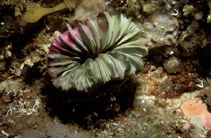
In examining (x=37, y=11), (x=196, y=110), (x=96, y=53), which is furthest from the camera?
(x=196, y=110)

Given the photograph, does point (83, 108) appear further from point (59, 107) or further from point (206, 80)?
point (206, 80)

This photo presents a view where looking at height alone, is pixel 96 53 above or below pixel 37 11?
below

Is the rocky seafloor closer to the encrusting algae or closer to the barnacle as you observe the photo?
the encrusting algae

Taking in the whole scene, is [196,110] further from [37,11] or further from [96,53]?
[37,11]

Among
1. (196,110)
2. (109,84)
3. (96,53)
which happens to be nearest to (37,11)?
(96,53)

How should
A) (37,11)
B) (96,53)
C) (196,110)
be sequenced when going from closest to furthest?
1. (96,53)
2. (37,11)
3. (196,110)

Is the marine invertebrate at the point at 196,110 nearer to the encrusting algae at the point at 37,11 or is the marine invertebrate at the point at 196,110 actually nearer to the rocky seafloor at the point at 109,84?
the rocky seafloor at the point at 109,84
